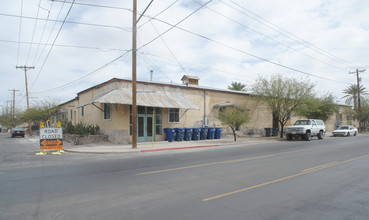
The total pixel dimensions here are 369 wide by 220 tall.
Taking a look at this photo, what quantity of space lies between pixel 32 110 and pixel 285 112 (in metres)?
37.9

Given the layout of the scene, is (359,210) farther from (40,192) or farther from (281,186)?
(40,192)

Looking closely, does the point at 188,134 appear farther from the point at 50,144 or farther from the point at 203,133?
the point at 50,144

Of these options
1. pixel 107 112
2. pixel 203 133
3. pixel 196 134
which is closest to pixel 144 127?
pixel 107 112

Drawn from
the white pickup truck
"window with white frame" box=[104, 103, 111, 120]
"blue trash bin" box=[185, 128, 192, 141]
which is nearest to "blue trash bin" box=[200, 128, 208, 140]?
"blue trash bin" box=[185, 128, 192, 141]

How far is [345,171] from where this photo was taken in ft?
28.3

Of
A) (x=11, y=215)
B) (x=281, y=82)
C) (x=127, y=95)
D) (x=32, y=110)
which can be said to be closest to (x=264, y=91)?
(x=281, y=82)

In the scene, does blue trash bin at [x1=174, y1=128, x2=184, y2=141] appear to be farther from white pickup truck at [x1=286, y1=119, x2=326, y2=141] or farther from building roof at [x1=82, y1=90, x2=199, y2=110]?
white pickup truck at [x1=286, y1=119, x2=326, y2=141]

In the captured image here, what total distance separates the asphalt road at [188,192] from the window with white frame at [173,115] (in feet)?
42.7

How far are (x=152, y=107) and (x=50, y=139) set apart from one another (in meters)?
8.45

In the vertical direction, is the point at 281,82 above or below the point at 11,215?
above

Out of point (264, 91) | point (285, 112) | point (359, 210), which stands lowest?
point (359, 210)

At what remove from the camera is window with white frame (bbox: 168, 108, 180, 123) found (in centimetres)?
2261

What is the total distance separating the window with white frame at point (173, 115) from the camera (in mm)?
22609

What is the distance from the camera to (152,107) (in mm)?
21391
